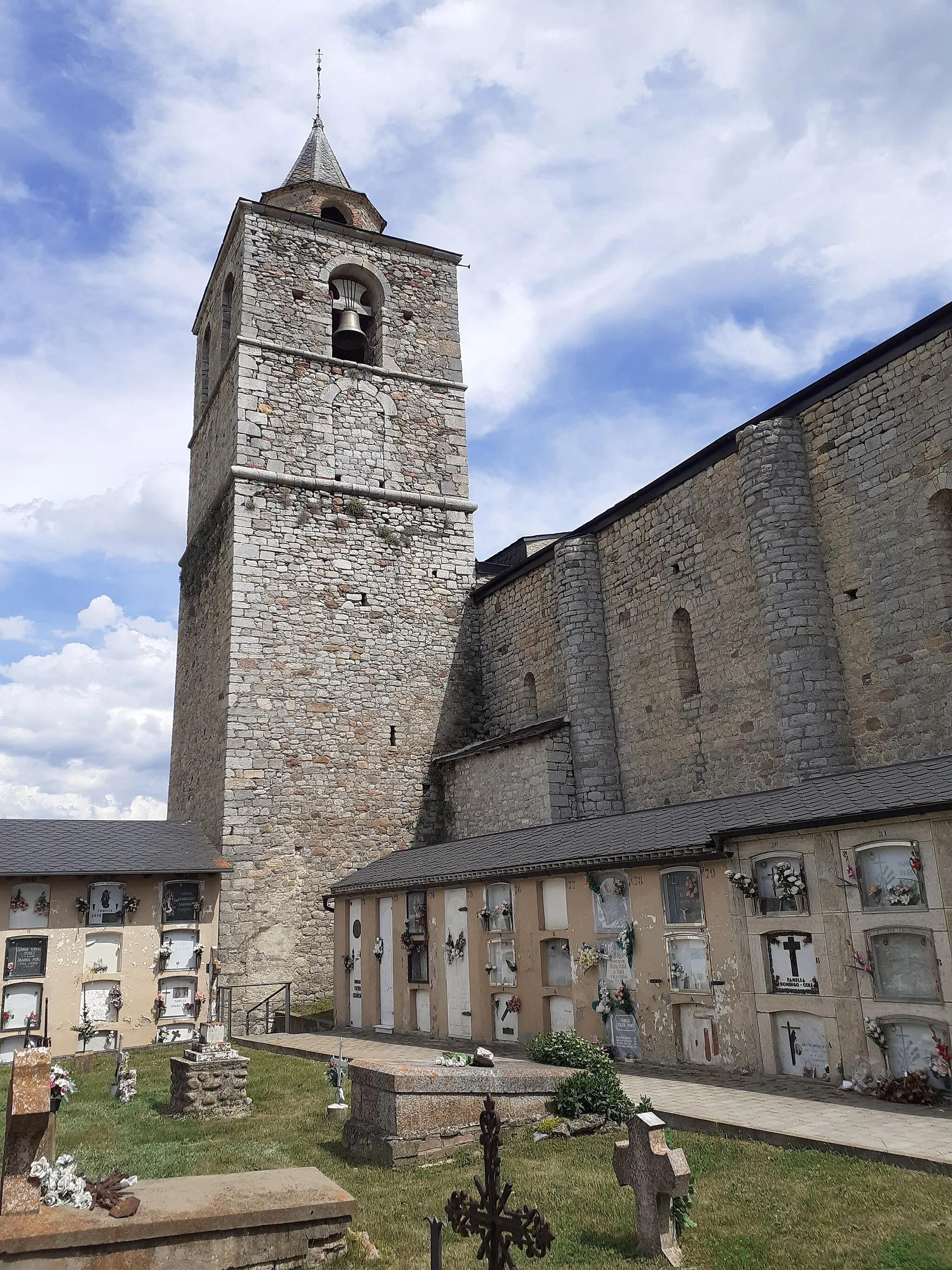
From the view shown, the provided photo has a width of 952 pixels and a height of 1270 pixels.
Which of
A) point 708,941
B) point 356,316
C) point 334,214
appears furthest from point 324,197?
point 708,941

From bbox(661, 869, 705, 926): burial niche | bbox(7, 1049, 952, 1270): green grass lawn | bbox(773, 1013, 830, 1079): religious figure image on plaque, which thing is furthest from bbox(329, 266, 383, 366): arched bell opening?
bbox(7, 1049, 952, 1270): green grass lawn

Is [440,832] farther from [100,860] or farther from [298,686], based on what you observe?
[100,860]

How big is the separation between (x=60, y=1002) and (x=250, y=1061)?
385cm

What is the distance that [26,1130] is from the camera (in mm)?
4902

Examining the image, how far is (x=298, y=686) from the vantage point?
61.1ft

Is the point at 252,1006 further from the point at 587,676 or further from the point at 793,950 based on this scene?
the point at 793,950

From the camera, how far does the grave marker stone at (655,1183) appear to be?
4727 mm

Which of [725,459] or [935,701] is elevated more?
[725,459]

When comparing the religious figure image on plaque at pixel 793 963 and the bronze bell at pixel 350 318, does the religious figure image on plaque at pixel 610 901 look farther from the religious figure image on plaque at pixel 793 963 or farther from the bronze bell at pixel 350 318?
the bronze bell at pixel 350 318

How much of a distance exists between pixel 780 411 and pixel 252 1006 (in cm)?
1336

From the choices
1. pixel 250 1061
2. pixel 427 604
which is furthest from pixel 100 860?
pixel 427 604

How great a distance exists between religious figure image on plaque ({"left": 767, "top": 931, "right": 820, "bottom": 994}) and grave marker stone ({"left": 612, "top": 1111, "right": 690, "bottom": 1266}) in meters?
4.05

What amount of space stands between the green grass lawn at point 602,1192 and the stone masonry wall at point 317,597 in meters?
9.26

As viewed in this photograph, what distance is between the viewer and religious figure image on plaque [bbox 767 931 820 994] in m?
8.48
